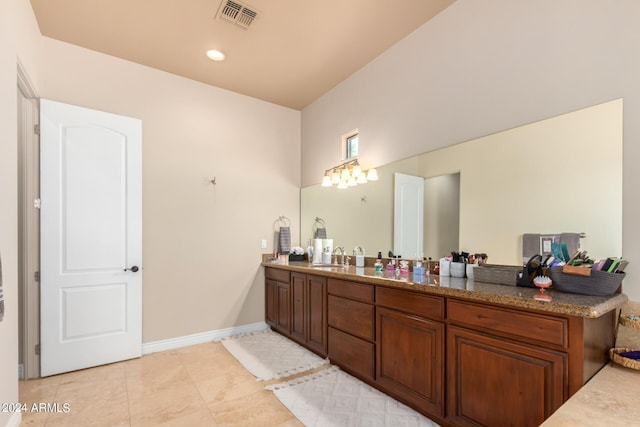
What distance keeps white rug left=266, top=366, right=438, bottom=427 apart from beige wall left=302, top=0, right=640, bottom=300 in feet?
4.84

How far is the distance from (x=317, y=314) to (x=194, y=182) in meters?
2.02

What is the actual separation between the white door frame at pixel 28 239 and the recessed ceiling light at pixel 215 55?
150cm

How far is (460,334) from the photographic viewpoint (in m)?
1.76

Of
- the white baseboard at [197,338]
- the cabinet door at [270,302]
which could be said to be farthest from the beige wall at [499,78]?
the white baseboard at [197,338]

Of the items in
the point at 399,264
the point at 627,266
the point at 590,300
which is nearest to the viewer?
the point at 590,300

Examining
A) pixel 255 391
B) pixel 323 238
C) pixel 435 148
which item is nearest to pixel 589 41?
pixel 435 148

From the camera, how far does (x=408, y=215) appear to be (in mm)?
2844

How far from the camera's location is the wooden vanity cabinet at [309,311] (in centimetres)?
291

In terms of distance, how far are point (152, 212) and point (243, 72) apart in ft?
5.92

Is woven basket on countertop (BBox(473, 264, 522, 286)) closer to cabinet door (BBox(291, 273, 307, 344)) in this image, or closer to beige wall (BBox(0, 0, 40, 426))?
cabinet door (BBox(291, 273, 307, 344))

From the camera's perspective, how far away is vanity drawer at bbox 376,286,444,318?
1.89 m

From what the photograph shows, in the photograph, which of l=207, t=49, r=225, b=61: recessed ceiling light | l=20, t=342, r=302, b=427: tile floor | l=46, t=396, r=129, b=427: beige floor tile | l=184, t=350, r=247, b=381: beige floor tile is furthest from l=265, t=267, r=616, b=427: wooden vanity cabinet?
l=207, t=49, r=225, b=61: recessed ceiling light

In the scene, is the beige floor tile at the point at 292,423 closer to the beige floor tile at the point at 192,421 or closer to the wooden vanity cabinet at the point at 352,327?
the beige floor tile at the point at 192,421

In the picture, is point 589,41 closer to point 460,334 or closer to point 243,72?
point 460,334
